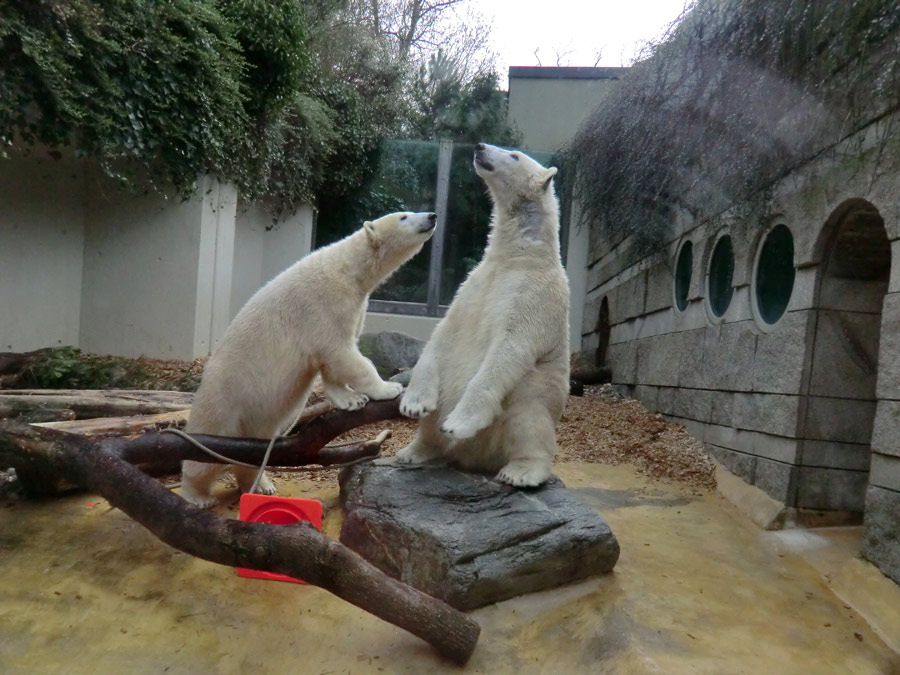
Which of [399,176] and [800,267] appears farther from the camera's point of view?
[399,176]

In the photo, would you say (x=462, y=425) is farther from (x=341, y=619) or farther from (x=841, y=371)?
(x=841, y=371)

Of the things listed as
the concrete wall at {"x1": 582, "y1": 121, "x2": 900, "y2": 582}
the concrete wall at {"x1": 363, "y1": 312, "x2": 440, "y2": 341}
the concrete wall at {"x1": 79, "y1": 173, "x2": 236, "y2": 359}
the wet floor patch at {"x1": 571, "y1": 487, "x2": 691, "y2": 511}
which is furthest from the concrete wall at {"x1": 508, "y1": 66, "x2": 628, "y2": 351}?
the wet floor patch at {"x1": 571, "y1": 487, "x2": 691, "y2": 511}

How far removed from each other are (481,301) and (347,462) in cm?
116

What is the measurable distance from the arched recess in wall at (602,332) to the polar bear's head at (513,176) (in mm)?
6641

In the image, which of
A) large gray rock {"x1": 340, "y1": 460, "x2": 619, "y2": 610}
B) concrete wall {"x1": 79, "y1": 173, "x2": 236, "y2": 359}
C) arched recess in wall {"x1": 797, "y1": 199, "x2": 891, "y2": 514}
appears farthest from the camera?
concrete wall {"x1": 79, "y1": 173, "x2": 236, "y2": 359}

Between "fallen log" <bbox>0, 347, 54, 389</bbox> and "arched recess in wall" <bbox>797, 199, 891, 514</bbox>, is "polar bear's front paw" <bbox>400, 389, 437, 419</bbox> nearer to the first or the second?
"arched recess in wall" <bbox>797, 199, 891, 514</bbox>

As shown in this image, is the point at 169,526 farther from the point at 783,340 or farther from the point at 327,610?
the point at 783,340

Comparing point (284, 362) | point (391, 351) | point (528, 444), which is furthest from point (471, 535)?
point (391, 351)

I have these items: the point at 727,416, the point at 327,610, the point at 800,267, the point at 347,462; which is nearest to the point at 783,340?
the point at 800,267

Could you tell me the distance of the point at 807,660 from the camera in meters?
2.41

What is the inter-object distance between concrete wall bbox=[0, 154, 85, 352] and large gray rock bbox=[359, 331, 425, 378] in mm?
3265

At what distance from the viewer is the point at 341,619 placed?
2.46 meters

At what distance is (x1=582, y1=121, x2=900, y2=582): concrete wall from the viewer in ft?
9.93

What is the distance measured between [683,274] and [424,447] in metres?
4.23
